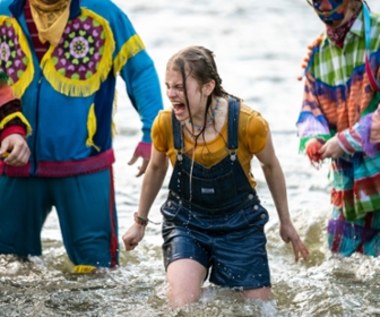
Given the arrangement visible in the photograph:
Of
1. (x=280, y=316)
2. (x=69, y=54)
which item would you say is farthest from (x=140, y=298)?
(x=69, y=54)

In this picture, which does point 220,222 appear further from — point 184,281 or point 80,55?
point 80,55

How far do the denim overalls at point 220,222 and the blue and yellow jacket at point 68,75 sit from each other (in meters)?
0.63

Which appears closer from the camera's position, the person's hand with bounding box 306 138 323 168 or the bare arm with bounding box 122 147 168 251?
the bare arm with bounding box 122 147 168 251

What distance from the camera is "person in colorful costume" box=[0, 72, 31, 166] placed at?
695cm

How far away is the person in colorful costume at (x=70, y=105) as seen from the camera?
7.29m

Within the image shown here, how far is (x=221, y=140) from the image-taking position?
267 inches

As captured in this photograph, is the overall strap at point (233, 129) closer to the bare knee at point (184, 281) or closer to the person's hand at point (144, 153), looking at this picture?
the bare knee at point (184, 281)

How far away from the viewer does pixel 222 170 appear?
680cm

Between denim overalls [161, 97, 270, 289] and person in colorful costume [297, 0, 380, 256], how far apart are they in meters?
0.79

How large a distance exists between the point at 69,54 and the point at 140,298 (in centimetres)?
141

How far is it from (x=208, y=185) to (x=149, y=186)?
357mm

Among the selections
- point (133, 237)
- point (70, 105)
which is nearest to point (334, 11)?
point (70, 105)

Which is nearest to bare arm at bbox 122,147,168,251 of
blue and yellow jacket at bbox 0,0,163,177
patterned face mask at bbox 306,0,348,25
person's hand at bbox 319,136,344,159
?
blue and yellow jacket at bbox 0,0,163,177

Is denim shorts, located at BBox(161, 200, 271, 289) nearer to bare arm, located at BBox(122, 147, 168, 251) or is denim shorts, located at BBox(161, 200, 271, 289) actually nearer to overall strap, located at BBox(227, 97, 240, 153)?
bare arm, located at BBox(122, 147, 168, 251)
